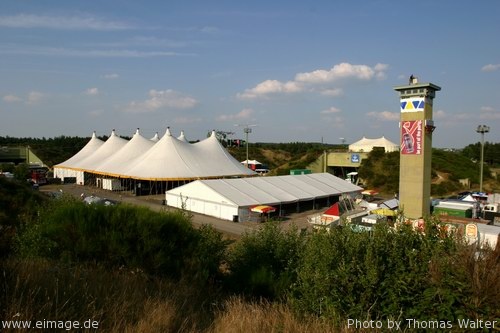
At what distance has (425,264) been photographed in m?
5.86

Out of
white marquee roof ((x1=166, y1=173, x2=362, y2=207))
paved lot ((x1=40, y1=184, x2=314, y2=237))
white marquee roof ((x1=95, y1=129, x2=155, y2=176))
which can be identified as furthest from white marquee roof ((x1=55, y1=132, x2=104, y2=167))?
white marquee roof ((x1=166, y1=173, x2=362, y2=207))

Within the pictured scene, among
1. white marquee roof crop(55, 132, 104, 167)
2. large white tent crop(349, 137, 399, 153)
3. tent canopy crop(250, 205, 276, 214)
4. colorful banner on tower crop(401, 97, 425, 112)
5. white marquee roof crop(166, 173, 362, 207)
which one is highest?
colorful banner on tower crop(401, 97, 425, 112)

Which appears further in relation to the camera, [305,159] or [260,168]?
[260,168]

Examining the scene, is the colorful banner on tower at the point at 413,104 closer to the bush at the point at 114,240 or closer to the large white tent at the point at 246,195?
the large white tent at the point at 246,195

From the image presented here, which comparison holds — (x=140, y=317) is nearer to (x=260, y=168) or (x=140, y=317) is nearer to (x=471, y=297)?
(x=471, y=297)

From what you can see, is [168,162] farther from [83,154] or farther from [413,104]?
[413,104]

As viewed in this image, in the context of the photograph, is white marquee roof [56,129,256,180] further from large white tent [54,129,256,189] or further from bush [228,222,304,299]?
bush [228,222,304,299]

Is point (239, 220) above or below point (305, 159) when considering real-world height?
below

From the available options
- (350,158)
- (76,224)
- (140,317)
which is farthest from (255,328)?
(350,158)

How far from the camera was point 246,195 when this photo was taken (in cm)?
2588

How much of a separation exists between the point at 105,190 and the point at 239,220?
20.4 metres

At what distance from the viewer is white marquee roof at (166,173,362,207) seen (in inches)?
1001

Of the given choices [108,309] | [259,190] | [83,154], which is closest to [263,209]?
[259,190]

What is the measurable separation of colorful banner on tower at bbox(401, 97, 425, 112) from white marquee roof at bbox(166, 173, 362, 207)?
9890 mm
